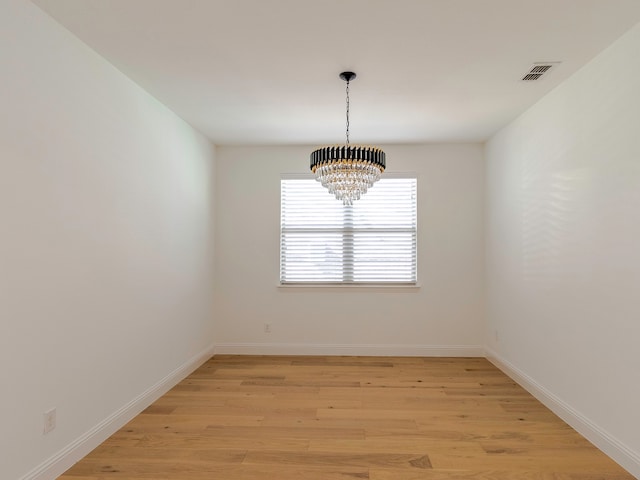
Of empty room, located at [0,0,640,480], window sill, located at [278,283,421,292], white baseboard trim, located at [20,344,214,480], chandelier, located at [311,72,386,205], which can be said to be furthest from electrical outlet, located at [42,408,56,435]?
window sill, located at [278,283,421,292]

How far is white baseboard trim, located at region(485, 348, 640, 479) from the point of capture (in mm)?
2418

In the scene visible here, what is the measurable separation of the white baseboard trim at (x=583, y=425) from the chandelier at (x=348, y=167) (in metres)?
2.28

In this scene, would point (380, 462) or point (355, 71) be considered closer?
point (380, 462)

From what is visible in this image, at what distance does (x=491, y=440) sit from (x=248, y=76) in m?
3.17

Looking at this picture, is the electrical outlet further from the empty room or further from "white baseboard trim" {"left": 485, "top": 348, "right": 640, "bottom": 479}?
"white baseboard trim" {"left": 485, "top": 348, "right": 640, "bottom": 479}

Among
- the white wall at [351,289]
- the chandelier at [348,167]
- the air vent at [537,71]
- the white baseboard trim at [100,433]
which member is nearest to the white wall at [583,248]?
the air vent at [537,71]

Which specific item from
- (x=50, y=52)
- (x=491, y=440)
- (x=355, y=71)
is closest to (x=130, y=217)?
(x=50, y=52)

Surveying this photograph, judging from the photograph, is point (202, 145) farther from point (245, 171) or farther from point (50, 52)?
point (50, 52)

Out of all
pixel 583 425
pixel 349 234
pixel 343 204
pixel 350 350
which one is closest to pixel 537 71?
pixel 343 204

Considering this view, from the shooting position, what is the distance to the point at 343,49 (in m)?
2.69

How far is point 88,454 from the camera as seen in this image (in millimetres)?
2627

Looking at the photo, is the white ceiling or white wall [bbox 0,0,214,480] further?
the white ceiling

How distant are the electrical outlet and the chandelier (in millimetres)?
2252

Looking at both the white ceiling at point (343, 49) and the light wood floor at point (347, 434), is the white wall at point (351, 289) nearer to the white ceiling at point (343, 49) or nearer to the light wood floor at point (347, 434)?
the light wood floor at point (347, 434)
